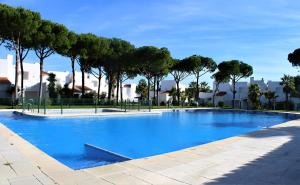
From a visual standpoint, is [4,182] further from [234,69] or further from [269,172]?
[234,69]

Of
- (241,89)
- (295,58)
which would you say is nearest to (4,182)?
(295,58)

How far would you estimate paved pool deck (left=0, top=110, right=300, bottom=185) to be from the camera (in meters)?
5.39

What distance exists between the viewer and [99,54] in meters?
37.4

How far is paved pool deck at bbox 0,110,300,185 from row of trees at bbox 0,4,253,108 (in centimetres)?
2237

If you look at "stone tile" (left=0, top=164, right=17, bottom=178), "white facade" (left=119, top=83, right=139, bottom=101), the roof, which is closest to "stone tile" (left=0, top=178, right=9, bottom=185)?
"stone tile" (left=0, top=164, right=17, bottom=178)

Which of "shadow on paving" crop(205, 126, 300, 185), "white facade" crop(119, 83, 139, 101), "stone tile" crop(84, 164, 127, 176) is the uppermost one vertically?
"white facade" crop(119, 83, 139, 101)

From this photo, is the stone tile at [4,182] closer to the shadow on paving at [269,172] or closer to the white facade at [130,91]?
the shadow on paving at [269,172]

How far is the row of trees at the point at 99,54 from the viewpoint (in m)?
28.8

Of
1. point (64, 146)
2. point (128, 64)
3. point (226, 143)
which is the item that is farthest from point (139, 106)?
point (226, 143)

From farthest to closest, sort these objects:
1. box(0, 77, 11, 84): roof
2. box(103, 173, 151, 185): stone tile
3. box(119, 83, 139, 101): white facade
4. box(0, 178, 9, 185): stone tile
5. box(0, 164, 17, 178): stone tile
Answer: box(119, 83, 139, 101): white facade < box(0, 77, 11, 84): roof < box(0, 164, 17, 178): stone tile < box(103, 173, 151, 185): stone tile < box(0, 178, 9, 185): stone tile

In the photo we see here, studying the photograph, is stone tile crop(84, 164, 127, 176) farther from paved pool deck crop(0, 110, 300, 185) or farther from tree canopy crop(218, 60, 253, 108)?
tree canopy crop(218, 60, 253, 108)

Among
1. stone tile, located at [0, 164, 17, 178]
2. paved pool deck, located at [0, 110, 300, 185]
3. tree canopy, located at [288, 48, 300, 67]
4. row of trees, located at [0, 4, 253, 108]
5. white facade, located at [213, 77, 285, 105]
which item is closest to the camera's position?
paved pool deck, located at [0, 110, 300, 185]

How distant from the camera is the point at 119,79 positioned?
41812 mm

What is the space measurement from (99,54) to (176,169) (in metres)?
32.3
